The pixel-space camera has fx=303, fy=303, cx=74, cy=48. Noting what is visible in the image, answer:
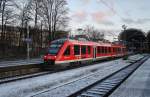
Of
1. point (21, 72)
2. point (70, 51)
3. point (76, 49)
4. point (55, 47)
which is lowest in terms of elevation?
point (21, 72)

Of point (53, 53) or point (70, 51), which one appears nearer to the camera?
point (53, 53)

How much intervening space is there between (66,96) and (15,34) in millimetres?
58079

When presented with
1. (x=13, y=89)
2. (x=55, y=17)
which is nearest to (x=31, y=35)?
(x=55, y=17)

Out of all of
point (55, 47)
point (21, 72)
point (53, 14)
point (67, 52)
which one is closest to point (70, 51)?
point (67, 52)

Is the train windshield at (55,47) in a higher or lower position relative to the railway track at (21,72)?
higher

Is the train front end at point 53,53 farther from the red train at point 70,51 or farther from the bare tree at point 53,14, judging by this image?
the bare tree at point 53,14

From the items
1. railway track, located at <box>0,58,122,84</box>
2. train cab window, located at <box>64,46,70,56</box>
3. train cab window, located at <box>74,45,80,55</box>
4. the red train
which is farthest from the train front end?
train cab window, located at <box>74,45,80,55</box>

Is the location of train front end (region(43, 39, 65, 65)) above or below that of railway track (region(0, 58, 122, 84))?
above

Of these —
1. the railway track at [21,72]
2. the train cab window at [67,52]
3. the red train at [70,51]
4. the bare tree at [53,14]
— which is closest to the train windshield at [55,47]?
the red train at [70,51]

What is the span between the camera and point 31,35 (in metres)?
67.8

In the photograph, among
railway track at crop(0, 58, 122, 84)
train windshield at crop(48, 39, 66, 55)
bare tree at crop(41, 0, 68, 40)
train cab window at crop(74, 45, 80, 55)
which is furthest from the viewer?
bare tree at crop(41, 0, 68, 40)

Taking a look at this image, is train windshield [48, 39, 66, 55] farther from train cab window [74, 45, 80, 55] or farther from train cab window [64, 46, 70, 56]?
train cab window [74, 45, 80, 55]

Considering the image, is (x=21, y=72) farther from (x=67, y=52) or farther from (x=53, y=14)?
(x=53, y=14)

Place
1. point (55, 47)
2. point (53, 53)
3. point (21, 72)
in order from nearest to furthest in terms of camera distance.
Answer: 1. point (21, 72)
2. point (53, 53)
3. point (55, 47)
